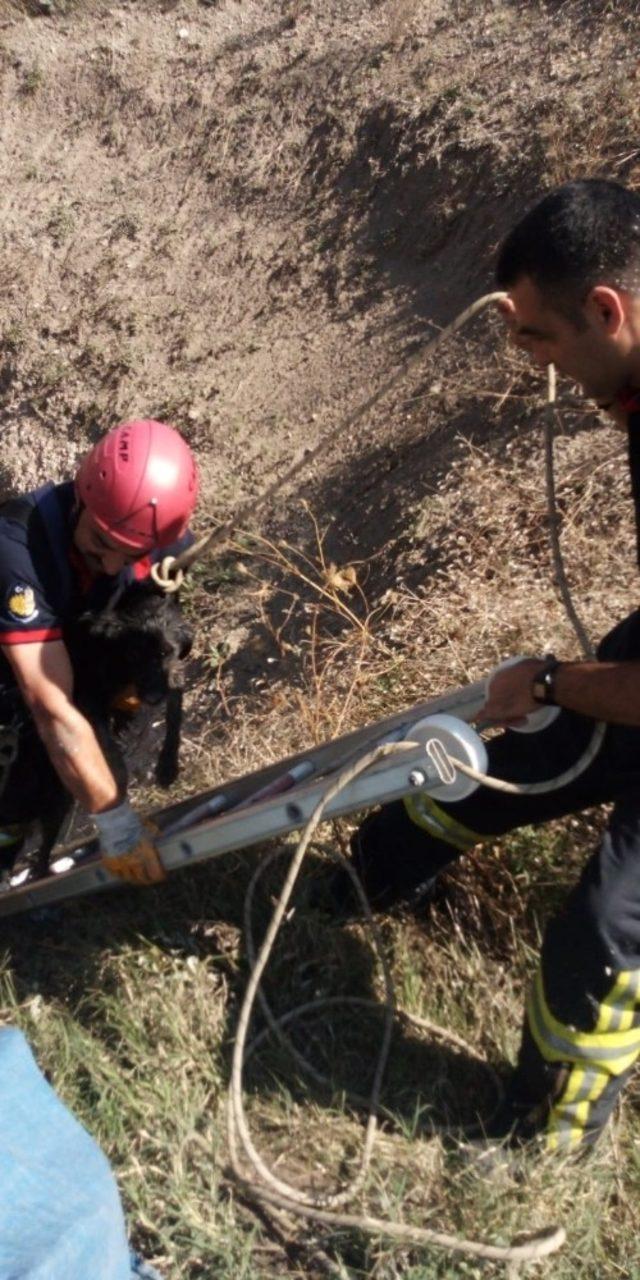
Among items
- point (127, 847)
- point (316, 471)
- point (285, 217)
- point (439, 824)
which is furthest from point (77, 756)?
point (285, 217)

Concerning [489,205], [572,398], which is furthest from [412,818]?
[489,205]

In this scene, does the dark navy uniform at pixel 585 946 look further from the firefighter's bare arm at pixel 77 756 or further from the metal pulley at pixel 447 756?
the firefighter's bare arm at pixel 77 756

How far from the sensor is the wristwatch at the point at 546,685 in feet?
8.02

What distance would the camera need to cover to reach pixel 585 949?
7.99 feet

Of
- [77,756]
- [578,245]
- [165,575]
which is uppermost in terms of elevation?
[578,245]

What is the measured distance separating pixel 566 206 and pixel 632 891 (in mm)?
1375

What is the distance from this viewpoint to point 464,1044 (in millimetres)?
2900

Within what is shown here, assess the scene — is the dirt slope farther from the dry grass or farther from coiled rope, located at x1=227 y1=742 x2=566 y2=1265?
coiled rope, located at x1=227 y1=742 x2=566 y2=1265

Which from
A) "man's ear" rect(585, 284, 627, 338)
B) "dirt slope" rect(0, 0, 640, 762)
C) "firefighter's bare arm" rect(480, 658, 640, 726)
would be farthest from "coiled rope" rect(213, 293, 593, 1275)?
"dirt slope" rect(0, 0, 640, 762)

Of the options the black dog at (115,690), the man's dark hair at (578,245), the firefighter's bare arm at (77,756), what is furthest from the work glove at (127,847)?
the man's dark hair at (578,245)

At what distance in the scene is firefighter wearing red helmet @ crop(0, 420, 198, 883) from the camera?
116 inches

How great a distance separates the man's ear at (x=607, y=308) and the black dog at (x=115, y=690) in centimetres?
141

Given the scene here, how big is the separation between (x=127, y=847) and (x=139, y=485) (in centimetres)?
92

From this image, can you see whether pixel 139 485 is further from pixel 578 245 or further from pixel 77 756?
pixel 578 245
